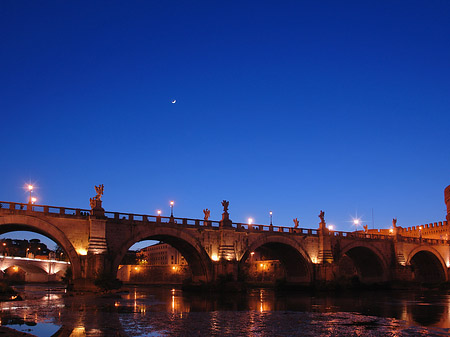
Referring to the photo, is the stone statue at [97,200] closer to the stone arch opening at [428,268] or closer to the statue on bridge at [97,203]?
the statue on bridge at [97,203]

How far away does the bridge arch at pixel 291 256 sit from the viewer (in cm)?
5059

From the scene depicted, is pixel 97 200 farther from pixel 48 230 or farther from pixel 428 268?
pixel 428 268

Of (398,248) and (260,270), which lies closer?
(398,248)

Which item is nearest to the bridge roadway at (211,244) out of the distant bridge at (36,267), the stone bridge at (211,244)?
the stone bridge at (211,244)

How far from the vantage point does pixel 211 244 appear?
4478cm

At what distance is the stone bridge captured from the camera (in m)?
36.2

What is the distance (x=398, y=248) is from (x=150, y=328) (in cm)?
5645

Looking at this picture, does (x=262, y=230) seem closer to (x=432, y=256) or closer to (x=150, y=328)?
(x=150, y=328)

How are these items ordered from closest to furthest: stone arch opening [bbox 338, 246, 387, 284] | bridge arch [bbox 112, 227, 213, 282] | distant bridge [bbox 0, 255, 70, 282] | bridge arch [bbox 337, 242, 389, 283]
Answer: bridge arch [bbox 112, 227, 213, 282] → bridge arch [bbox 337, 242, 389, 283] → stone arch opening [bbox 338, 246, 387, 284] → distant bridge [bbox 0, 255, 70, 282]

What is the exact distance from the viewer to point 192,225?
4412cm

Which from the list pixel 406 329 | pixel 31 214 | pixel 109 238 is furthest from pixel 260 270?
pixel 406 329

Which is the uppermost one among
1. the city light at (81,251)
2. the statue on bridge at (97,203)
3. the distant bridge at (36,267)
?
the statue on bridge at (97,203)

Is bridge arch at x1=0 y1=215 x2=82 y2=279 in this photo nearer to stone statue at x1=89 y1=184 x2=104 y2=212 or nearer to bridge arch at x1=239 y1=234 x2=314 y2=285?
stone statue at x1=89 y1=184 x2=104 y2=212

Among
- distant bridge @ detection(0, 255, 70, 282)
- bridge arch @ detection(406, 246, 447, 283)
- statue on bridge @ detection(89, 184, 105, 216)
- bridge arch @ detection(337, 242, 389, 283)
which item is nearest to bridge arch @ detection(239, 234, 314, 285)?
bridge arch @ detection(337, 242, 389, 283)
